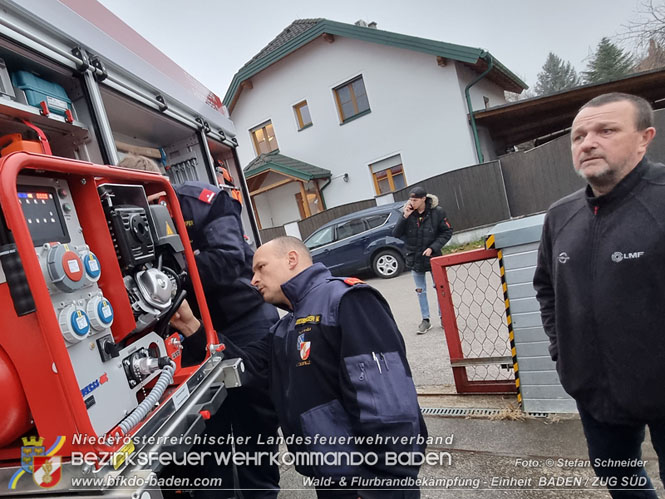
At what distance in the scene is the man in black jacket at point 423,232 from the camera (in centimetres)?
480

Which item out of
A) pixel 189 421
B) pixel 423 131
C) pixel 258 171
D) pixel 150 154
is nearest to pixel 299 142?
pixel 258 171

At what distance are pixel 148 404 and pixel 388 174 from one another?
1260 centimetres

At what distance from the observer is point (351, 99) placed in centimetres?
1330

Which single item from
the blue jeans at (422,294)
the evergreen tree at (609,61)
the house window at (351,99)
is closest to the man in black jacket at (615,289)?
the blue jeans at (422,294)

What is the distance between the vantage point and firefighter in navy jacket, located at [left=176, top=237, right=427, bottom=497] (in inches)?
50.1

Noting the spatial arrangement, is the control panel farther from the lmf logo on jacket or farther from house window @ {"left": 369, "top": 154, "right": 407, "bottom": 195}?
house window @ {"left": 369, "top": 154, "right": 407, "bottom": 195}

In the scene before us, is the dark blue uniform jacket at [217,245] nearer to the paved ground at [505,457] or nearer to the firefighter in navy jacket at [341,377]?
the firefighter in navy jacket at [341,377]

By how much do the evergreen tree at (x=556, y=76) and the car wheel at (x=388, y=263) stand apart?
5723cm

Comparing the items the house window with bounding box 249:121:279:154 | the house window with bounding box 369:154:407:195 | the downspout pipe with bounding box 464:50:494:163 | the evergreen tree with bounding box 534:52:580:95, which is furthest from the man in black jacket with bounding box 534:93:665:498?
the evergreen tree with bounding box 534:52:580:95

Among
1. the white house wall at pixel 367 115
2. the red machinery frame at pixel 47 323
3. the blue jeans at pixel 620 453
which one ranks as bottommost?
the blue jeans at pixel 620 453

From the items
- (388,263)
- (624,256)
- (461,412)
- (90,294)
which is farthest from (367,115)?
(90,294)

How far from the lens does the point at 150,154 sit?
3076 mm

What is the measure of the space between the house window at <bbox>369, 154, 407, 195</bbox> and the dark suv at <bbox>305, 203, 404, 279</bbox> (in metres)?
4.79

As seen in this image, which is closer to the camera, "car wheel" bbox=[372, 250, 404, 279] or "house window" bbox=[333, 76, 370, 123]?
"car wheel" bbox=[372, 250, 404, 279]
